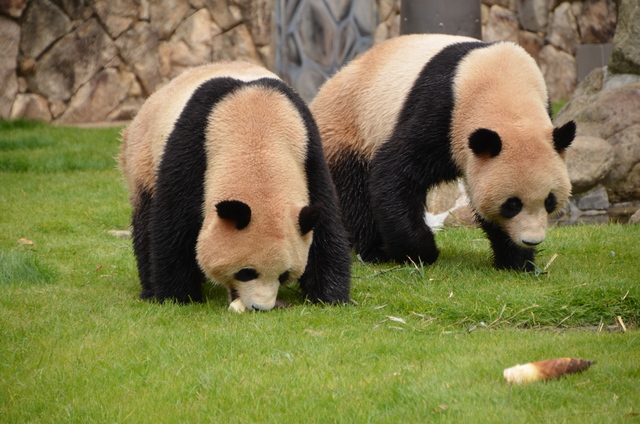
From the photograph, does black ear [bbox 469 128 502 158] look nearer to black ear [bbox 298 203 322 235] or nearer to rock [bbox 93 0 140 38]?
black ear [bbox 298 203 322 235]

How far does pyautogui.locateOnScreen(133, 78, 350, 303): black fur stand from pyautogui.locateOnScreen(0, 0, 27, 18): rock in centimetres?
926

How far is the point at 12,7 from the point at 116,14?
178cm

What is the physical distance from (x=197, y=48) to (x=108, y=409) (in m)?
12.2

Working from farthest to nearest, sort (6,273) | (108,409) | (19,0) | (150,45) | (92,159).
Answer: (150,45) < (19,0) < (92,159) < (6,273) < (108,409)

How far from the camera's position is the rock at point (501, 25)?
51.7 ft

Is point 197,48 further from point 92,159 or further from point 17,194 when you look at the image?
point 17,194

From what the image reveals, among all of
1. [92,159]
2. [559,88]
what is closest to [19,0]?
[92,159]

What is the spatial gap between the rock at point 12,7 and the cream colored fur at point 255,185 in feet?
30.0

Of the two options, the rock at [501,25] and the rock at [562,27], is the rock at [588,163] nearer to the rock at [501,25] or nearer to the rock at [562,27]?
the rock at [501,25]

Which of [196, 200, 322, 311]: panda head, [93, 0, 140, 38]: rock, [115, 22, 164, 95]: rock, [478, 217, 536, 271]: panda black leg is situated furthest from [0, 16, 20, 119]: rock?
[196, 200, 322, 311]: panda head

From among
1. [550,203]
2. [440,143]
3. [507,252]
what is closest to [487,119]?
[440,143]

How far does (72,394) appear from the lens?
3643mm

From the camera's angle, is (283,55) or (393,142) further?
(283,55)

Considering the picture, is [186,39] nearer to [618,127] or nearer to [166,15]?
[166,15]
